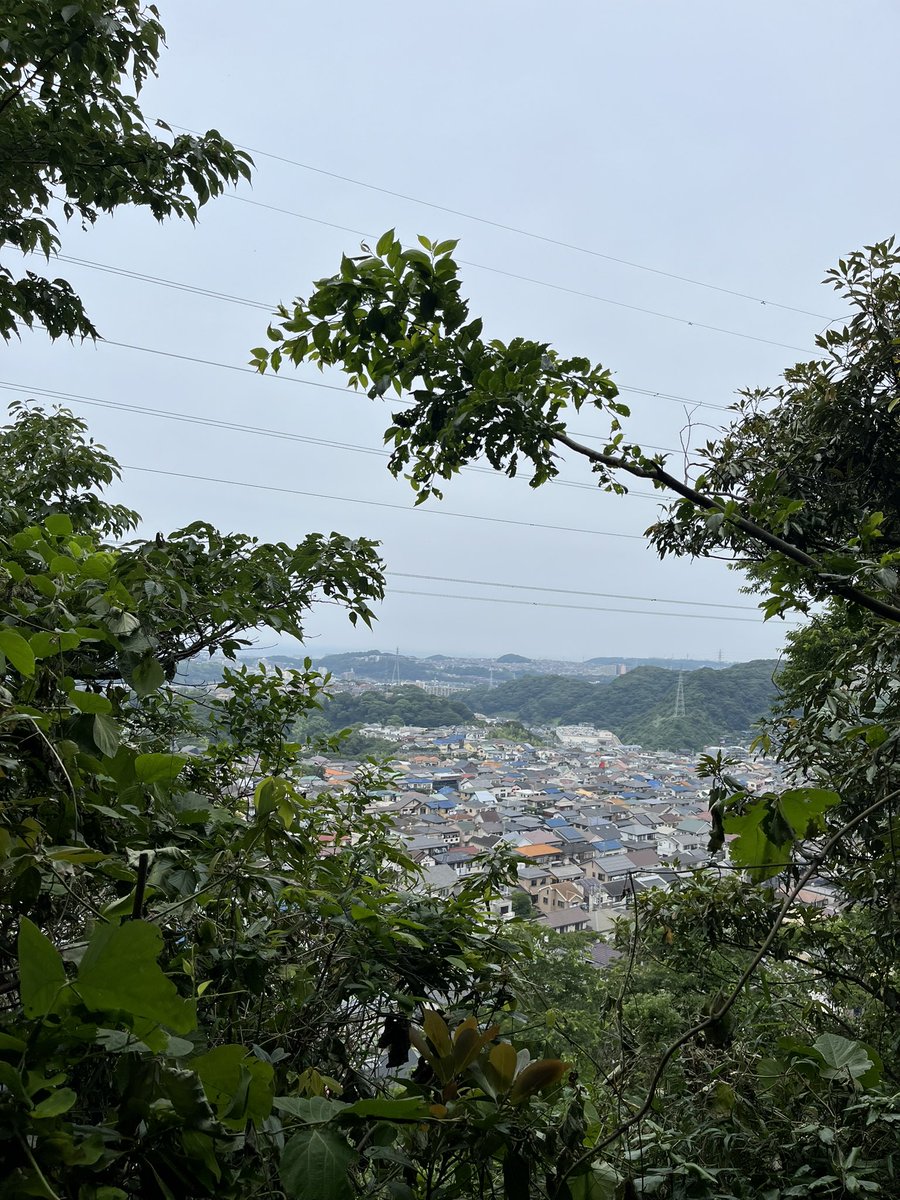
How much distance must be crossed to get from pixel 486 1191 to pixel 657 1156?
0.41m

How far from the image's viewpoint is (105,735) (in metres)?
0.81

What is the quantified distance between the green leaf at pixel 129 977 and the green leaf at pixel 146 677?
1.78 ft

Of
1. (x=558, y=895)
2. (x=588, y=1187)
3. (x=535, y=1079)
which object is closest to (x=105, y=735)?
(x=535, y=1079)

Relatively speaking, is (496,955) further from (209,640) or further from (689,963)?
(689,963)

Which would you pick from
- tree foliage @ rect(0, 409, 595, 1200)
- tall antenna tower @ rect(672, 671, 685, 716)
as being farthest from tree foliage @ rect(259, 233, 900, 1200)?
tall antenna tower @ rect(672, 671, 685, 716)

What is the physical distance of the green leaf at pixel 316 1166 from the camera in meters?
0.56

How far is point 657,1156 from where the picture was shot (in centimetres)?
108

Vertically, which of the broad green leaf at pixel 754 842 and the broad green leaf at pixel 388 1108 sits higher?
the broad green leaf at pixel 754 842

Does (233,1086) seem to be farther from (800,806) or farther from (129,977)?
(800,806)

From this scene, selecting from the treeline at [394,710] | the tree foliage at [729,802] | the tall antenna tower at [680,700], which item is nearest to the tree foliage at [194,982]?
the tree foliage at [729,802]

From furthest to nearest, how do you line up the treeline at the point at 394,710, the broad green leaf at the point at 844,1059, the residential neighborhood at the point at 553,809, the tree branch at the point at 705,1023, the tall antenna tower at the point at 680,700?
the tall antenna tower at the point at 680,700, the treeline at the point at 394,710, the residential neighborhood at the point at 553,809, the broad green leaf at the point at 844,1059, the tree branch at the point at 705,1023

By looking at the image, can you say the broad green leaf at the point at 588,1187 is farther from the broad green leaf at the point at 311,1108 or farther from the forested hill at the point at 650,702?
the forested hill at the point at 650,702

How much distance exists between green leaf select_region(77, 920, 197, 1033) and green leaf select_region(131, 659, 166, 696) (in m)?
0.54

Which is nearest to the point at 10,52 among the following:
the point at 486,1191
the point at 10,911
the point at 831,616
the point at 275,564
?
the point at 275,564
